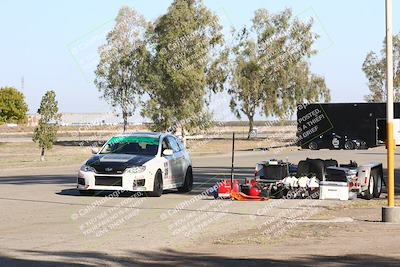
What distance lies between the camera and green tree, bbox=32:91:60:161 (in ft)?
163

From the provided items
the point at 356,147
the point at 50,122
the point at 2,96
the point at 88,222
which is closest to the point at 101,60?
the point at 50,122

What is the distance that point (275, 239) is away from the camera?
12273 mm

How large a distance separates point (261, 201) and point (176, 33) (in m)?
50.3

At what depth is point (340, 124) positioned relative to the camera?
1689 inches

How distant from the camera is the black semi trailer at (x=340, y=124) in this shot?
35.0 metres

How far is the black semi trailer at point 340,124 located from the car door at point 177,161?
1030cm

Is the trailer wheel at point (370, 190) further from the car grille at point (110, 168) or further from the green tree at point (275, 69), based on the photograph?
the green tree at point (275, 69)

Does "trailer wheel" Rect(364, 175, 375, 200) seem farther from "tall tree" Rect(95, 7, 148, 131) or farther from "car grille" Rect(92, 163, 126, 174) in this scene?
"tall tree" Rect(95, 7, 148, 131)

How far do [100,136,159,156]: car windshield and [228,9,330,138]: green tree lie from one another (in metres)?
62.6

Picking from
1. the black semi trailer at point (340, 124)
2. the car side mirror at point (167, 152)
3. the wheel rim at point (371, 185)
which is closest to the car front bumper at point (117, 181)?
the car side mirror at point (167, 152)

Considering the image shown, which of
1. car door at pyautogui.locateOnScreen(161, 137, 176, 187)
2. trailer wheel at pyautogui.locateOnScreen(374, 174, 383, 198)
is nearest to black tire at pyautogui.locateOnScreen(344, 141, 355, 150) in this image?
trailer wheel at pyautogui.locateOnScreen(374, 174, 383, 198)

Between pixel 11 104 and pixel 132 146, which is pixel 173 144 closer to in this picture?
pixel 132 146

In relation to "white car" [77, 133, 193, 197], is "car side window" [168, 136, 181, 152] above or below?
above

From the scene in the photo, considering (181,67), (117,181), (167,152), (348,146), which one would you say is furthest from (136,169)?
(181,67)
